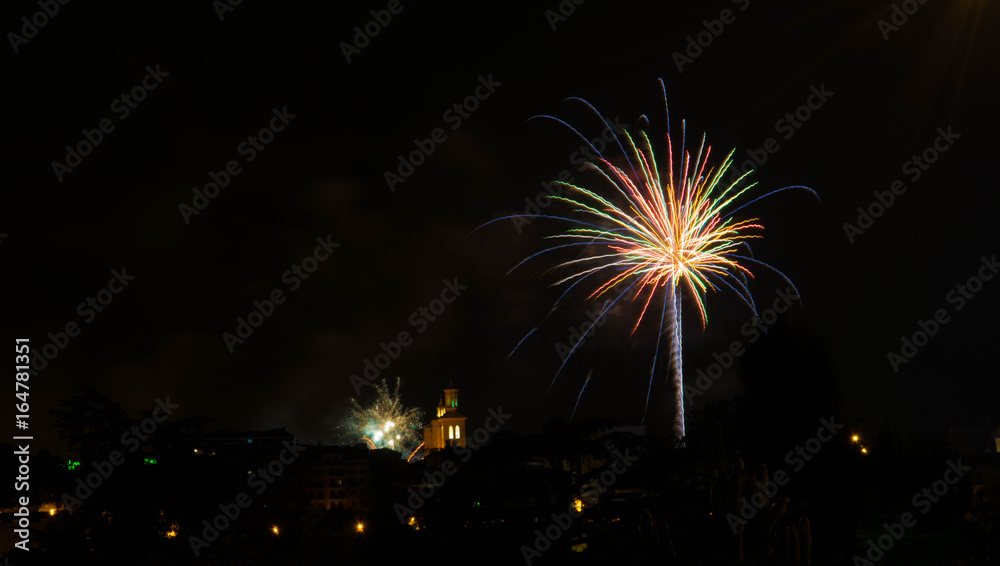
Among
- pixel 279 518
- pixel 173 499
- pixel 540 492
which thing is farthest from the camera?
pixel 279 518

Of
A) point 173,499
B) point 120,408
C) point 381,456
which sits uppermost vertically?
point 381,456

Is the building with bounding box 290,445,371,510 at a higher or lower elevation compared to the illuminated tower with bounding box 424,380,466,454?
lower

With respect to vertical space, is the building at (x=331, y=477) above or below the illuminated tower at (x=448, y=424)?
below

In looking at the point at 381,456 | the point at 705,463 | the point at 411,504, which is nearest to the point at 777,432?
the point at 705,463

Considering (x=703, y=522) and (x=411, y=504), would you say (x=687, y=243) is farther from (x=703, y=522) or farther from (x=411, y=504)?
(x=703, y=522)

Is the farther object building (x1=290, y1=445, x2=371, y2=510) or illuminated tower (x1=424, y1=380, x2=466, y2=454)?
illuminated tower (x1=424, y1=380, x2=466, y2=454)

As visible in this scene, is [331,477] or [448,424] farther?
[448,424]

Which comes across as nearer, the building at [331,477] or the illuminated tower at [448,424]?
the building at [331,477]

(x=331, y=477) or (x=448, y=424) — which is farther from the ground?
(x=448, y=424)
